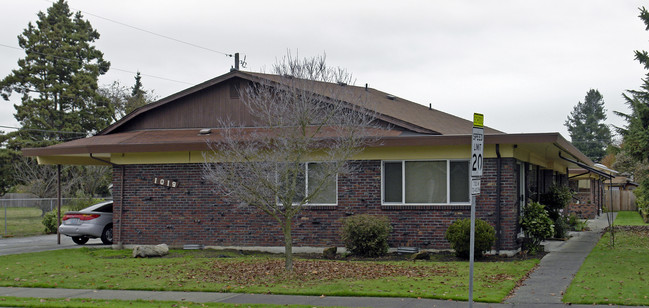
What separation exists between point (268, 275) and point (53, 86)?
34.0 meters

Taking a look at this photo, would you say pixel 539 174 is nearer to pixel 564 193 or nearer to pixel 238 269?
pixel 564 193

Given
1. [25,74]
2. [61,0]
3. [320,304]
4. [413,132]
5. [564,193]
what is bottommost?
[320,304]

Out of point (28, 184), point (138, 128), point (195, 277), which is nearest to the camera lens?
point (195, 277)

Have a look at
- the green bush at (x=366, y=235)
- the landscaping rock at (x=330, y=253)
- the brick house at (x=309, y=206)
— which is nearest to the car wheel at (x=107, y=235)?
the brick house at (x=309, y=206)

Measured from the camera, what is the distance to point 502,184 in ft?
54.1

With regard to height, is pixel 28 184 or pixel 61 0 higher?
pixel 61 0

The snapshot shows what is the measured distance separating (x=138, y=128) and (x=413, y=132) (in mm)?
9034

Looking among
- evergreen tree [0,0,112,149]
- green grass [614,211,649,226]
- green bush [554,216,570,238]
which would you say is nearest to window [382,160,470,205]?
green bush [554,216,570,238]

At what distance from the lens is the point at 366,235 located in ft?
53.4

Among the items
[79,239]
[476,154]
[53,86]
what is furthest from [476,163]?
[53,86]

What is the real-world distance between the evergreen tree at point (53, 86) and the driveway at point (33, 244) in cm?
1700

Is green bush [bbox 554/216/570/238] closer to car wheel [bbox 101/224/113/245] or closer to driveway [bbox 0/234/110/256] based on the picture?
car wheel [bbox 101/224/113/245]

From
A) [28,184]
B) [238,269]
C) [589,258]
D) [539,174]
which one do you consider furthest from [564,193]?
[28,184]

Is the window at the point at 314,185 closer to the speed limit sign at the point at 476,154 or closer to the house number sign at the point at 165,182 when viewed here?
the house number sign at the point at 165,182
